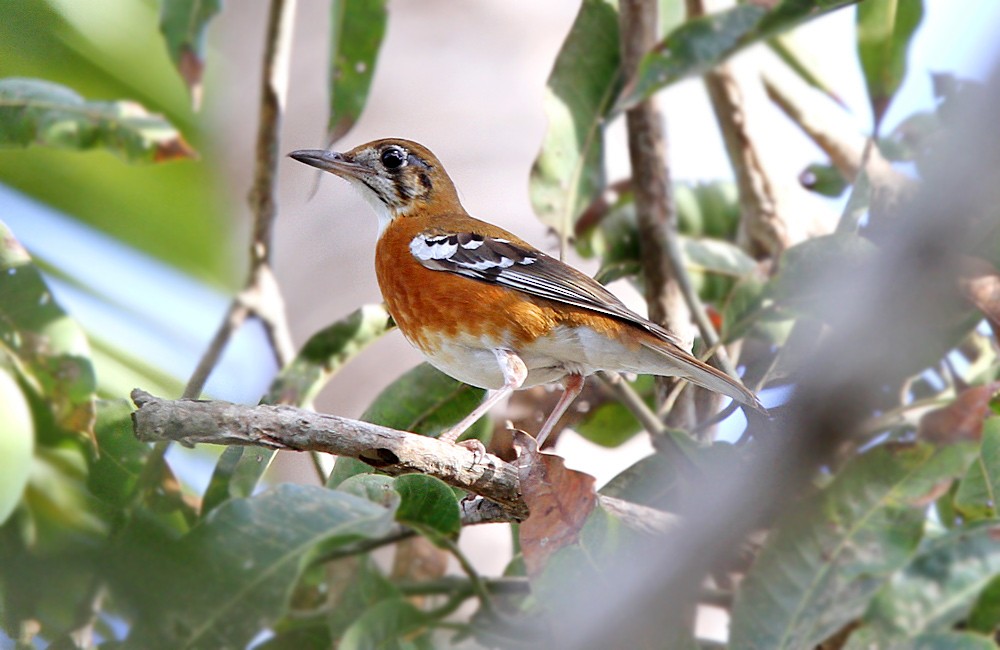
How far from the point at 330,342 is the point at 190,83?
40.8 inches

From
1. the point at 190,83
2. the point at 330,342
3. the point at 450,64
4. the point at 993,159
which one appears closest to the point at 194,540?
the point at 330,342

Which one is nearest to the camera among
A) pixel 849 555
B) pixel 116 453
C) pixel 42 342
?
pixel 849 555

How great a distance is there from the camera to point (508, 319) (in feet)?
11.5

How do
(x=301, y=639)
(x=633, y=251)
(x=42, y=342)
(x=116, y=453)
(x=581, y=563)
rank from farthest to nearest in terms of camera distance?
(x=633, y=251) < (x=42, y=342) < (x=116, y=453) < (x=301, y=639) < (x=581, y=563)

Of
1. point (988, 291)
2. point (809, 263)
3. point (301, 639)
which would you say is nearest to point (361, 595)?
point (301, 639)

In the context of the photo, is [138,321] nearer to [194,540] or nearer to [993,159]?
[194,540]

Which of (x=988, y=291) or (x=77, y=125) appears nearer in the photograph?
(x=988, y=291)

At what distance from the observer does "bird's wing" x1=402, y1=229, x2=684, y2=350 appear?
3424 millimetres

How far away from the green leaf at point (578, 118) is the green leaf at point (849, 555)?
6.60 feet

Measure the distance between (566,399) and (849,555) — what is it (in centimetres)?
150

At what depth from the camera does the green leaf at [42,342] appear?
10.0 ft

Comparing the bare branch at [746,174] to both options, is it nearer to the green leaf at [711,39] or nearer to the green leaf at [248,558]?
the green leaf at [711,39]

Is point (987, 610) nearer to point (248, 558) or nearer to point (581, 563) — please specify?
point (581, 563)

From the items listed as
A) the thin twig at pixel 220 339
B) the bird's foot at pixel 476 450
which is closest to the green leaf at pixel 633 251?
the thin twig at pixel 220 339
